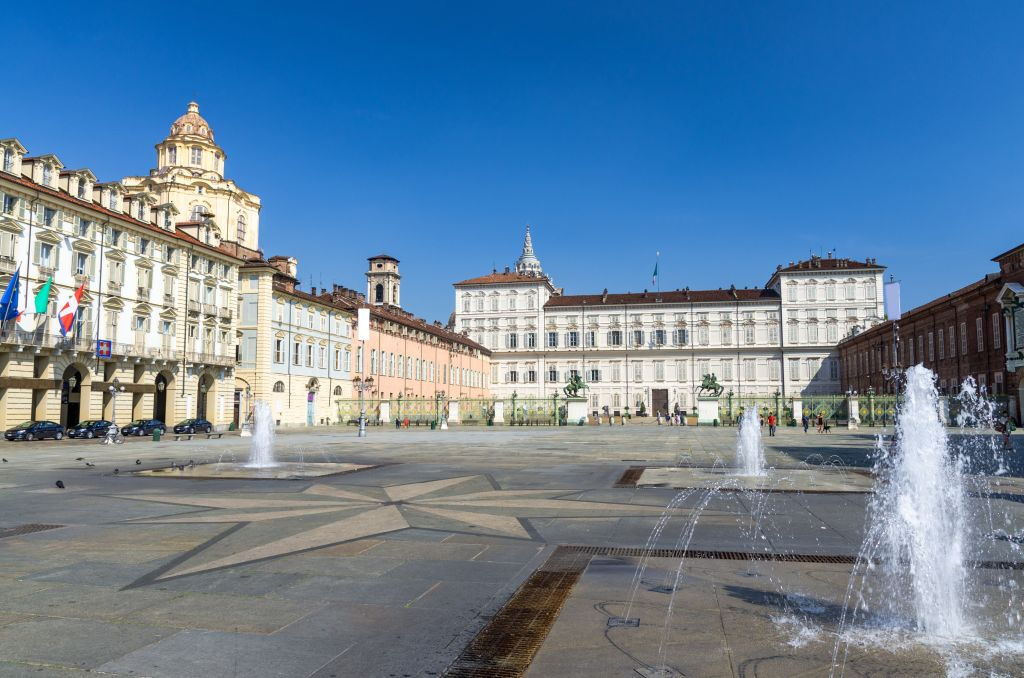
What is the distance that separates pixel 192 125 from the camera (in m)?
67.4

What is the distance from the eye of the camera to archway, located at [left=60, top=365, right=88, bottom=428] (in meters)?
42.5

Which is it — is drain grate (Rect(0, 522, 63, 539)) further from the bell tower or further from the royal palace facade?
the bell tower

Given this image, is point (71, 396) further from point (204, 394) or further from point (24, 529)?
point (24, 529)

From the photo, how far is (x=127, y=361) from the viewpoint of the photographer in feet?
147

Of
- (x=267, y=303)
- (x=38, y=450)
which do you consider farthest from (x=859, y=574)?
(x=267, y=303)

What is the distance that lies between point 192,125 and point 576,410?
4457cm

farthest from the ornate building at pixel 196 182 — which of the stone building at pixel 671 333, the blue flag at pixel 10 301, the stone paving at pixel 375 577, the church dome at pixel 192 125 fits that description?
the stone paving at pixel 375 577

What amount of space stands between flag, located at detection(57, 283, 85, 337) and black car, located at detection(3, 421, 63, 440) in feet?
16.3

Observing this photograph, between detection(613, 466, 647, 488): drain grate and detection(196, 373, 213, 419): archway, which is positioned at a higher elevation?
detection(196, 373, 213, 419): archway

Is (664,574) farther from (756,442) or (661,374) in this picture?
(661,374)

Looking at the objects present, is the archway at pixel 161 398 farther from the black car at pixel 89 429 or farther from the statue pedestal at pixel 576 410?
the statue pedestal at pixel 576 410

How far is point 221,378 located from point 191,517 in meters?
46.1

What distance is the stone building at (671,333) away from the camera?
85.7 metres

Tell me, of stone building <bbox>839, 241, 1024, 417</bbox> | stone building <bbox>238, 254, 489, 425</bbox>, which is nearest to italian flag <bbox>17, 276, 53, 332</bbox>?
stone building <bbox>238, 254, 489, 425</bbox>
